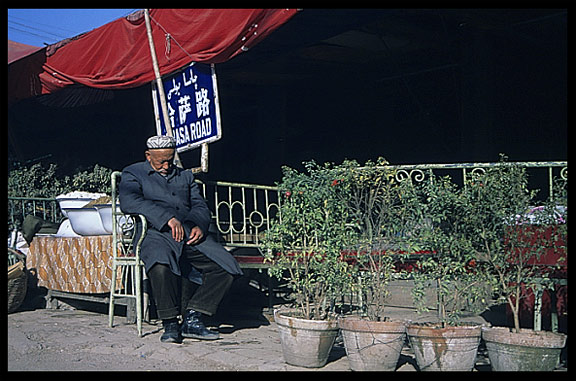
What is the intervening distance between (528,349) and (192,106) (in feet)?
11.0

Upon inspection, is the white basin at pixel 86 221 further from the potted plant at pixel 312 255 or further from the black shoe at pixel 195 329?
the potted plant at pixel 312 255

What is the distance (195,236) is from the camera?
201 inches

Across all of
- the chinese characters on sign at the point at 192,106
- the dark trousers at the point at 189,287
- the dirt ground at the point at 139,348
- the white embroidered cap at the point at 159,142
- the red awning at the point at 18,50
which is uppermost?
the red awning at the point at 18,50

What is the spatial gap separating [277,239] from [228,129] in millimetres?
5195

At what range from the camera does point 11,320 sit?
6.07 m

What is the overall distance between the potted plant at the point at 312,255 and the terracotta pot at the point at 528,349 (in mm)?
994

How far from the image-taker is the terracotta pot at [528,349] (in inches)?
148

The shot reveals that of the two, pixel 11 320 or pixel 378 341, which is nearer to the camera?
pixel 378 341

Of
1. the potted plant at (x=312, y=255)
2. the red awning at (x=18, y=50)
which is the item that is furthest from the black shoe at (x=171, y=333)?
the red awning at (x=18, y=50)

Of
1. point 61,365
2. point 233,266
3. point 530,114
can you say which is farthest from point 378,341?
point 530,114

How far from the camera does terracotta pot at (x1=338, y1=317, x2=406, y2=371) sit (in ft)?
13.1

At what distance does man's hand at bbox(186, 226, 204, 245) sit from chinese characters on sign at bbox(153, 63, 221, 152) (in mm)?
834

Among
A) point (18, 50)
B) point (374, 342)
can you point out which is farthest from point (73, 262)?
point (18, 50)
